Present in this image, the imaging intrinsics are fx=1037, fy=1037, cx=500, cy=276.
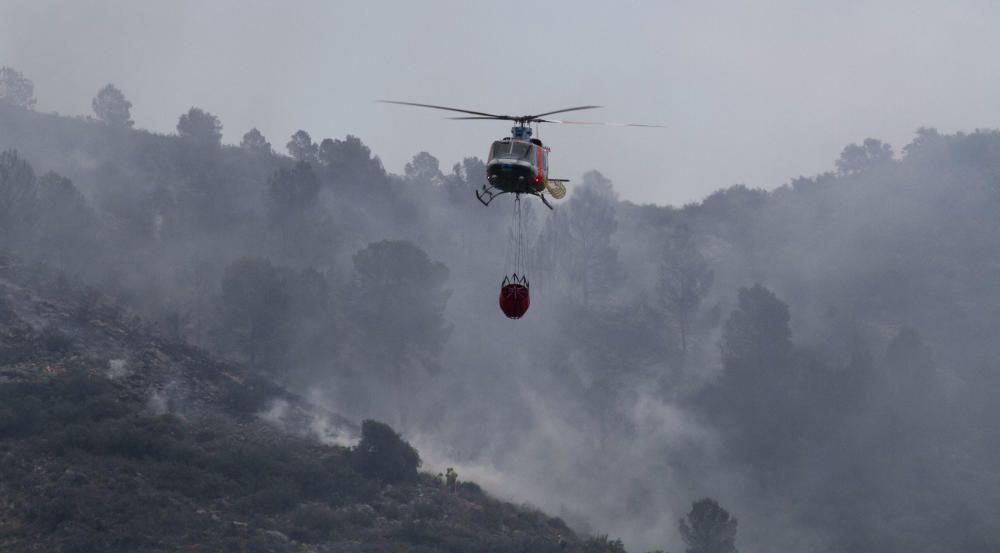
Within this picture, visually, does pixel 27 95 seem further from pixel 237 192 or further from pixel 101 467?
pixel 101 467

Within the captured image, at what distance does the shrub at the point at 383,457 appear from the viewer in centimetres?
6644

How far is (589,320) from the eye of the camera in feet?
421

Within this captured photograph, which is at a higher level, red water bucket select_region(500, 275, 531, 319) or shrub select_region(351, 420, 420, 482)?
shrub select_region(351, 420, 420, 482)

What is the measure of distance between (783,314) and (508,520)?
50360mm

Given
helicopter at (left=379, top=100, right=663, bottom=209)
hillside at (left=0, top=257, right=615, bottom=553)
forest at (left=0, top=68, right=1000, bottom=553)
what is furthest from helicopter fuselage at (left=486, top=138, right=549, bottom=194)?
forest at (left=0, top=68, right=1000, bottom=553)

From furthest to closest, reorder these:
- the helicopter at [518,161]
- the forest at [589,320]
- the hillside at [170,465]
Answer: the forest at [589,320] → the hillside at [170,465] → the helicopter at [518,161]

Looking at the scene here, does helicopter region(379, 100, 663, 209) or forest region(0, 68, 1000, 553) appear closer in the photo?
helicopter region(379, 100, 663, 209)

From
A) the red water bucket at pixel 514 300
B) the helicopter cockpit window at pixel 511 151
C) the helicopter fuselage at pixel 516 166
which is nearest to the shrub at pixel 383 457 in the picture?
the red water bucket at pixel 514 300

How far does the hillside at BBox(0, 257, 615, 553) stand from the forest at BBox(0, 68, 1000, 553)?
30.5ft

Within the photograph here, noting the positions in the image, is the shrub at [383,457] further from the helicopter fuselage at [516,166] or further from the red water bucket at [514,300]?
the helicopter fuselage at [516,166]

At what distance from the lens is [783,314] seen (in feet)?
342

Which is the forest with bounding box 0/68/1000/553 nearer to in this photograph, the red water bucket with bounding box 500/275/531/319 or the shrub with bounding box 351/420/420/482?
the shrub with bounding box 351/420/420/482

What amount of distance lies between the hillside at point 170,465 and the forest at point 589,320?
931cm

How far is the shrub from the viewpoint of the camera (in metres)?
66.4
